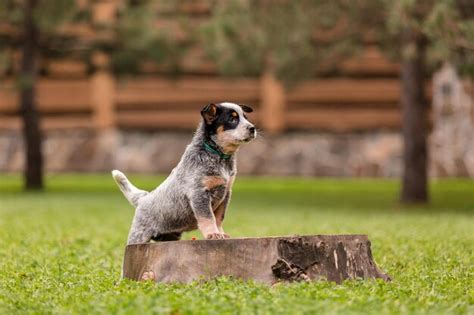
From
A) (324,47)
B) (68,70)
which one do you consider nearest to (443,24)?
(324,47)

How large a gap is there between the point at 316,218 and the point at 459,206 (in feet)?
12.8

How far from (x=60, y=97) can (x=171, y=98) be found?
9.08ft

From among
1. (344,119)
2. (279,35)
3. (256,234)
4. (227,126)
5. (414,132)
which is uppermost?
(279,35)

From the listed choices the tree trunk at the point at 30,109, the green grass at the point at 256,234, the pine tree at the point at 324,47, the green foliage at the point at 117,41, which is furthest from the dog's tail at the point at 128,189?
the tree trunk at the point at 30,109

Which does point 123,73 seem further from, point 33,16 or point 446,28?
point 446,28

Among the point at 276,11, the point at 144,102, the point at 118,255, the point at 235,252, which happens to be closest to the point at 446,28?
the point at 276,11

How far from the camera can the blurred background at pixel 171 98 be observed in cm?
2167

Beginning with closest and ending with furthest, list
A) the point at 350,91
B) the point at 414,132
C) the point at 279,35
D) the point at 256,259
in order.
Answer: the point at 256,259 < the point at 414,132 < the point at 279,35 < the point at 350,91

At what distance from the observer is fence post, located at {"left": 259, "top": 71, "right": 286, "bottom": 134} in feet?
83.9

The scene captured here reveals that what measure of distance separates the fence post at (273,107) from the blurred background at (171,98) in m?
0.03

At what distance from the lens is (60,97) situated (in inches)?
1035

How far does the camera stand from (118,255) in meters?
10.1

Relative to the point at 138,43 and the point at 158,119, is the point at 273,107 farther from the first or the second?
the point at 138,43

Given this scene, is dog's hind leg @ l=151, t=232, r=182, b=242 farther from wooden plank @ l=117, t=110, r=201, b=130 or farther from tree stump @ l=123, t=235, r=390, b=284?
wooden plank @ l=117, t=110, r=201, b=130
